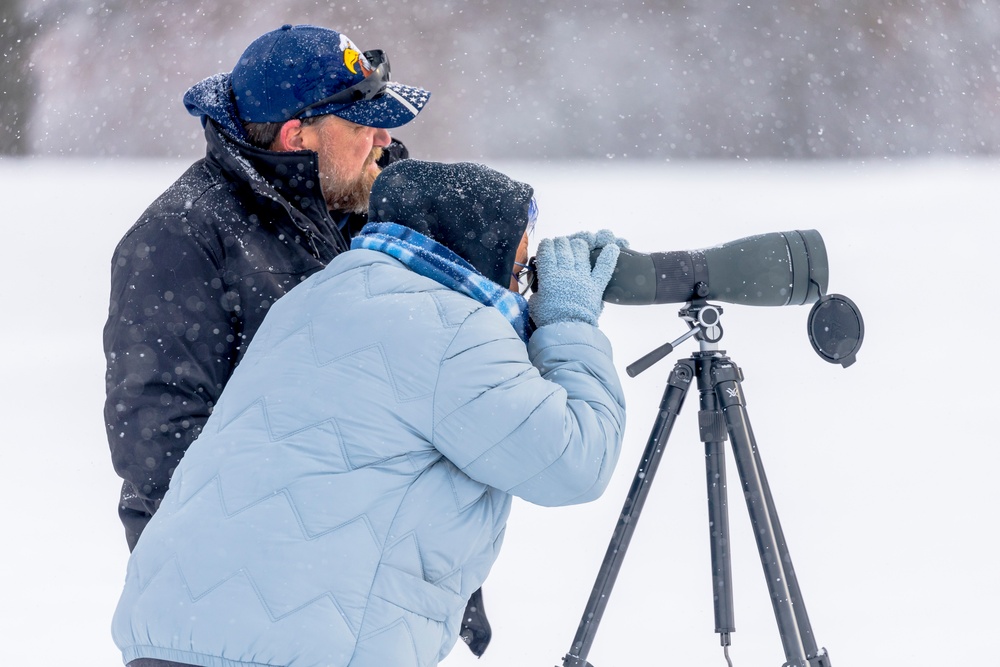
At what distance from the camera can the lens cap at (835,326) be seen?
3.92ft

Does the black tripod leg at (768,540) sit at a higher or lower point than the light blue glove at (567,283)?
lower

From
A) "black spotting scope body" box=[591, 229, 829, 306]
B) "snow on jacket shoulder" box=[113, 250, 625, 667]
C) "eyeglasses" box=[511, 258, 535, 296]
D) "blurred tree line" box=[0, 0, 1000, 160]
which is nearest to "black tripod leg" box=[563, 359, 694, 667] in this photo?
"black spotting scope body" box=[591, 229, 829, 306]

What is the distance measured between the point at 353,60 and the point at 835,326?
71 centimetres

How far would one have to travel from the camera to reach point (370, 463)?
0.76 metres

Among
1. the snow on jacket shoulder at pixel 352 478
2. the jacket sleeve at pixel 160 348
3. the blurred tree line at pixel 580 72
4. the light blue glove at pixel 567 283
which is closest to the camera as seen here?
the snow on jacket shoulder at pixel 352 478

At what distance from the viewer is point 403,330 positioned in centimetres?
77

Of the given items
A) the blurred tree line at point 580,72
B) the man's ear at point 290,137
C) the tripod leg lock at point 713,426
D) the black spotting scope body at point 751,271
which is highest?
the blurred tree line at point 580,72

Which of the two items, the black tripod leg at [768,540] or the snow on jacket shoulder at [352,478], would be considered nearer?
the snow on jacket shoulder at [352,478]

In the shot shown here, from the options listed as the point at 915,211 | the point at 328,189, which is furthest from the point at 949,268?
the point at 328,189

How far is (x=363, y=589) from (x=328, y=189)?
64 centimetres

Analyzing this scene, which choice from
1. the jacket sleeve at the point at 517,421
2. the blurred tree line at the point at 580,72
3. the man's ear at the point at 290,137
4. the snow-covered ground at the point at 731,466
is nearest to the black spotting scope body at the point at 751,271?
the jacket sleeve at the point at 517,421

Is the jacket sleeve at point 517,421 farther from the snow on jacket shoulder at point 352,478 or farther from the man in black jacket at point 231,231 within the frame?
the man in black jacket at point 231,231

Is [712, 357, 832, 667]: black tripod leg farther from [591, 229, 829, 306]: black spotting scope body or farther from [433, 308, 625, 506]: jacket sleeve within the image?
[433, 308, 625, 506]: jacket sleeve

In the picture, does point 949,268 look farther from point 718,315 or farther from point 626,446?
point 718,315
